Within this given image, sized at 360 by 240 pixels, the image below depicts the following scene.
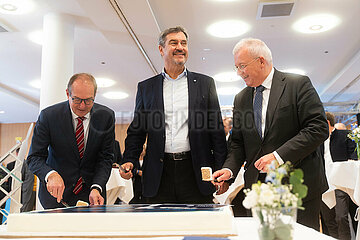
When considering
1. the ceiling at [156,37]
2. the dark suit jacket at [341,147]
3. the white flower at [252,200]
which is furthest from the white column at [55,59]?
the white flower at [252,200]

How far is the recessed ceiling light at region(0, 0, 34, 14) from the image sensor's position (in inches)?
199

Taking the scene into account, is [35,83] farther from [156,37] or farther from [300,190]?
[300,190]

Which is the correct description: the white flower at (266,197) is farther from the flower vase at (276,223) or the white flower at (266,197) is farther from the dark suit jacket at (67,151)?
the dark suit jacket at (67,151)

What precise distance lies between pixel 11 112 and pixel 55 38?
8999 mm

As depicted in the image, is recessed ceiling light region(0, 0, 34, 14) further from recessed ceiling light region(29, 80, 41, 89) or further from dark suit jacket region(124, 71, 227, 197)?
recessed ceiling light region(29, 80, 41, 89)

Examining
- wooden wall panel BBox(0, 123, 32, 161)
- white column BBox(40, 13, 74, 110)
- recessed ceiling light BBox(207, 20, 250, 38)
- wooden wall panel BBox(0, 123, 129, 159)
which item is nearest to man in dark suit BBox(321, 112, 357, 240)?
recessed ceiling light BBox(207, 20, 250, 38)

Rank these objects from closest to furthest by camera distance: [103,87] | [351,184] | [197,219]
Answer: [197,219]
[351,184]
[103,87]

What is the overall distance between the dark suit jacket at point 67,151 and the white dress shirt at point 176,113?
342 millimetres

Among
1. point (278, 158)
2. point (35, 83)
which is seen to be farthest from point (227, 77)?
point (278, 158)

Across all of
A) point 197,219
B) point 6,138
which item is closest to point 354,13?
point 197,219

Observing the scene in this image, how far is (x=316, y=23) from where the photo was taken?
6004 millimetres

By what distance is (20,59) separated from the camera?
296 inches

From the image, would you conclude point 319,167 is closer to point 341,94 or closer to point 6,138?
point 341,94

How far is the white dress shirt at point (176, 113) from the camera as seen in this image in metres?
2.06
